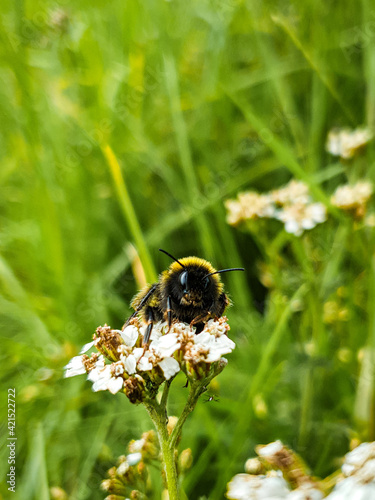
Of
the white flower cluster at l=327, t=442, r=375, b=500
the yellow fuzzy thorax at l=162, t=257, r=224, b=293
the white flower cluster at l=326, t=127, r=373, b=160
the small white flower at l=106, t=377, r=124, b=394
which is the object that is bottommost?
the white flower cluster at l=327, t=442, r=375, b=500

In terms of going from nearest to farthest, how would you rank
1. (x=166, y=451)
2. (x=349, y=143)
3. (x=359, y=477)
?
(x=359, y=477)
(x=166, y=451)
(x=349, y=143)

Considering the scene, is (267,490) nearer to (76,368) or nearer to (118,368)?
(118,368)

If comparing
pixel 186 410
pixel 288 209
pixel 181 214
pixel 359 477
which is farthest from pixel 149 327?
pixel 181 214

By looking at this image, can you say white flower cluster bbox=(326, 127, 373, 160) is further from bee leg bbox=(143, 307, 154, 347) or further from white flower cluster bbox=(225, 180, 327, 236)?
bee leg bbox=(143, 307, 154, 347)

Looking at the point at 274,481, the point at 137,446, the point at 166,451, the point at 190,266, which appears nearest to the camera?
the point at 274,481

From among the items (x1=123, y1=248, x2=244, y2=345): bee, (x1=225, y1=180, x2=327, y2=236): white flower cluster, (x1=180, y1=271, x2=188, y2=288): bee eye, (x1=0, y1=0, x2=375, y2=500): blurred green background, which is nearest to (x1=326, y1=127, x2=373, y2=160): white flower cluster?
(x1=0, y1=0, x2=375, y2=500): blurred green background

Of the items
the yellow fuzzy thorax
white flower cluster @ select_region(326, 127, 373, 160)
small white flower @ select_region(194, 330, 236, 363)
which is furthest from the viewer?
white flower cluster @ select_region(326, 127, 373, 160)
